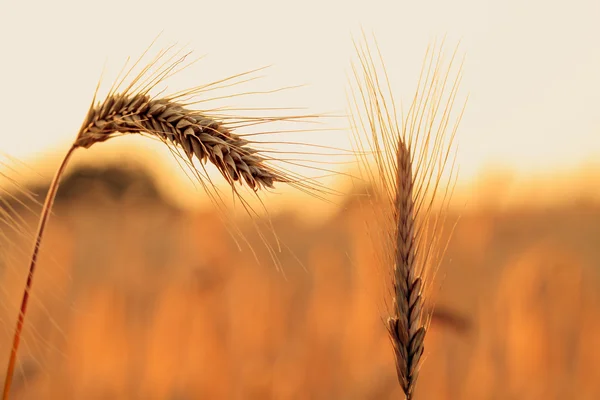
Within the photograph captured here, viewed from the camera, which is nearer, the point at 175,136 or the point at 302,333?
the point at 175,136

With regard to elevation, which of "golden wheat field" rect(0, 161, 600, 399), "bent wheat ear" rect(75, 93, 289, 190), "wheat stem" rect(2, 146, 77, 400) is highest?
"bent wheat ear" rect(75, 93, 289, 190)

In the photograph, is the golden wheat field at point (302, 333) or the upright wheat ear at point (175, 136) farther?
the golden wheat field at point (302, 333)

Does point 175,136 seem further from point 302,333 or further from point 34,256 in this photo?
point 302,333

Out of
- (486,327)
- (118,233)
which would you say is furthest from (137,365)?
(486,327)

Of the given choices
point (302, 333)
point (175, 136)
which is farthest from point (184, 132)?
point (302, 333)

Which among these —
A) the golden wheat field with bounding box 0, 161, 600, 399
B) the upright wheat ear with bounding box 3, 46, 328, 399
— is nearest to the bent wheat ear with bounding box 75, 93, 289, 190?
the upright wheat ear with bounding box 3, 46, 328, 399

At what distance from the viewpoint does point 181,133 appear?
121 centimetres

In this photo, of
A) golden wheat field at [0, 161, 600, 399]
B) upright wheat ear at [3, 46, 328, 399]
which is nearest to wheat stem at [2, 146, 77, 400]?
upright wheat ear at [3, 46, 328, 399]

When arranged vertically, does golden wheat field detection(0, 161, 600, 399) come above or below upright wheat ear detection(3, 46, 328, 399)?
below

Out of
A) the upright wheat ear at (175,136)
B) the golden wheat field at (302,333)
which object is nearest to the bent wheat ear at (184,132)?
the upright wheat ear at (175,136)

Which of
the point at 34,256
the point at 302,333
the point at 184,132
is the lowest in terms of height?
the point at 302,333

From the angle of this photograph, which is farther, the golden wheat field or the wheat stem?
the golden wheat field

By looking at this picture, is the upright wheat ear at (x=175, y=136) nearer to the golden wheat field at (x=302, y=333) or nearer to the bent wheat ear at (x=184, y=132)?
the bent wheat ear at (x=184, y=132)

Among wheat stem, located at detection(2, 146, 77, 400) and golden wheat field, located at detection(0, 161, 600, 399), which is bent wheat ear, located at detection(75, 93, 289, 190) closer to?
wheat stem, located at detection(2, 146, 77, 400)
